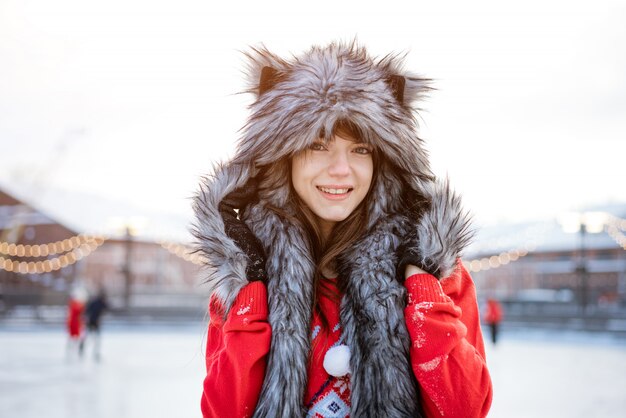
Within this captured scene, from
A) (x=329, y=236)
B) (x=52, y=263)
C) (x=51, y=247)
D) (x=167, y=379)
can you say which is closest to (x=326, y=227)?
(x=329, y=236)

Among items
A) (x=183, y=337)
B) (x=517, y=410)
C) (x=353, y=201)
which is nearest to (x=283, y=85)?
(x=353, y=201)

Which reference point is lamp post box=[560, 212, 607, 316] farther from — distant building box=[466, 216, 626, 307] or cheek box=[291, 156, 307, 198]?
cheek box=[291, 156, 307, 198]

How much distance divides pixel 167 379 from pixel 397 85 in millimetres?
7795

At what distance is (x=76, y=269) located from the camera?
26.2 meters

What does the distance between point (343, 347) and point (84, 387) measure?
7205 millimetres

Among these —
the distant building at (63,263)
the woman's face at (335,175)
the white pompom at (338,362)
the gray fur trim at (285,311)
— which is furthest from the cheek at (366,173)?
the distant building at (63,263)

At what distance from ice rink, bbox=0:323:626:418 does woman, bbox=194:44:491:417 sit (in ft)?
5.30

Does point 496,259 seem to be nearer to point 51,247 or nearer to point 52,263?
point 52,263

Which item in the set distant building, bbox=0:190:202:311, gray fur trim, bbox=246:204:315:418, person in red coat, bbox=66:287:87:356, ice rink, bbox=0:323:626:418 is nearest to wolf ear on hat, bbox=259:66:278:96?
gray fur trim, bbox=246:204:315:418

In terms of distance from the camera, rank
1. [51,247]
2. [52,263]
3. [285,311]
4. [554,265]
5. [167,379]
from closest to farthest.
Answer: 1. [285,311]
2. [167,379]
3. [52,263]
4. [51,247]
5. [554,265]

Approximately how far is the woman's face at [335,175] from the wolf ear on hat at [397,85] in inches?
6.9

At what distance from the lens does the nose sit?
1710 mm

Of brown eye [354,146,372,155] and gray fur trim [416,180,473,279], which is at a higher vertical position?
brown eye [354,146,372,155]

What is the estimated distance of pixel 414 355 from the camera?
5.16ft
